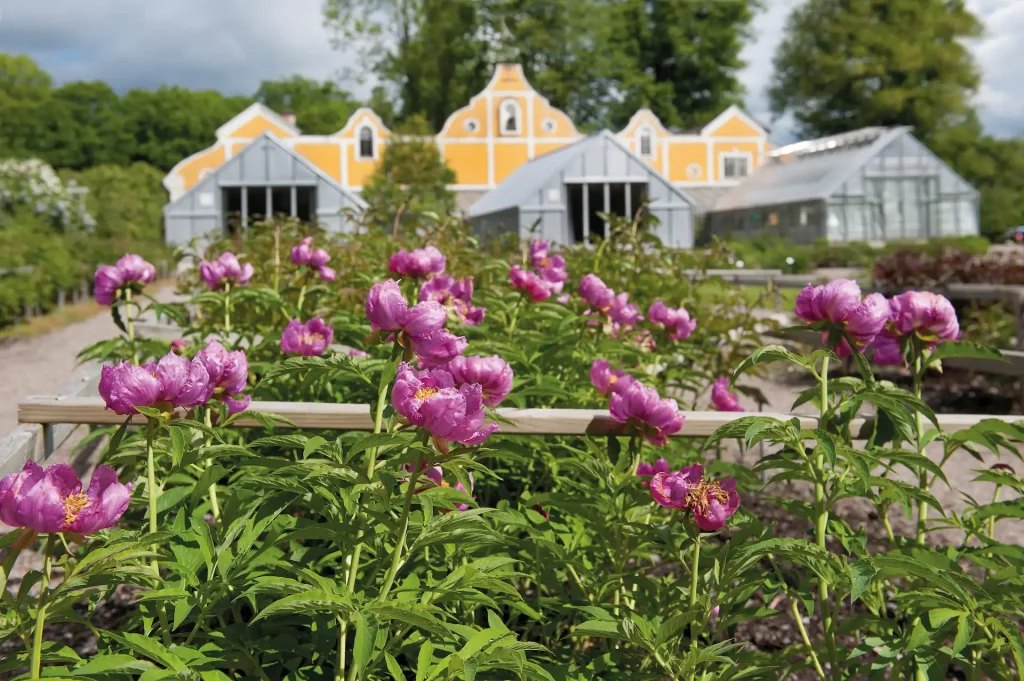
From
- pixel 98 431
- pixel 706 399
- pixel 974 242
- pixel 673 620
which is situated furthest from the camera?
pixel 974 242

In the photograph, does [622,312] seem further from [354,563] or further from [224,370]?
[354,563]

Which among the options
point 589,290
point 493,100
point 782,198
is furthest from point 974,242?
point 589,290

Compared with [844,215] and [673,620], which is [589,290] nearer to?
[673,620]

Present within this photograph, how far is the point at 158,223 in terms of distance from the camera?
35.7m

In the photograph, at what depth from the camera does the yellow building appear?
3591cm

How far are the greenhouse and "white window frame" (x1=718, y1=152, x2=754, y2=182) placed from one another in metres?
4.28

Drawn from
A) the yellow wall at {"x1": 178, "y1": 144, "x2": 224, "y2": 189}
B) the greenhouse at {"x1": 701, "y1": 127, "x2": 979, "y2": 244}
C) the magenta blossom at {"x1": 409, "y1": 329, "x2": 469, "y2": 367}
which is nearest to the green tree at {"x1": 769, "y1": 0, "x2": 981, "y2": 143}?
the greenhouse at {"x1": 701, "y1": 127, "x2": 979, "y2": 244}

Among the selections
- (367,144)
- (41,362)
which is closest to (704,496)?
(41,362)

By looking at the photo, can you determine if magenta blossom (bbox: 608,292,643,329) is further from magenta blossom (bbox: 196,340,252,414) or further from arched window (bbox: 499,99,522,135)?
arched window (bbox: 499,99,522,135)

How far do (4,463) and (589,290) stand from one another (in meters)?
1.64

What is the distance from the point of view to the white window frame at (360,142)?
3581 cm

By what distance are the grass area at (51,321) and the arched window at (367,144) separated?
2156cm

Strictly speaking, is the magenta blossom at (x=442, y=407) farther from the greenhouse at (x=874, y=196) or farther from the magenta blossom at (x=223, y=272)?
the greenhouse at (x=874, y=196)

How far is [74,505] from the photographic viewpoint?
4.21ft
